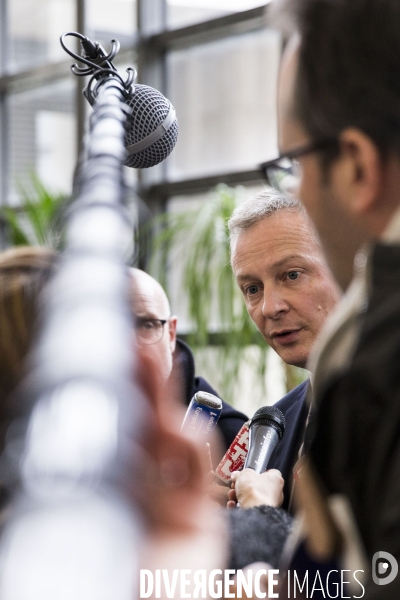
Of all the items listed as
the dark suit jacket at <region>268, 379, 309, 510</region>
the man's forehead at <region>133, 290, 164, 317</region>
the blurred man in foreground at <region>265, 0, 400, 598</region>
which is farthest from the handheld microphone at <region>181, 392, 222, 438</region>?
the blurred man in foreground at <region>265, 0, 400, 598</region>

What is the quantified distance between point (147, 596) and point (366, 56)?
483 millimetres

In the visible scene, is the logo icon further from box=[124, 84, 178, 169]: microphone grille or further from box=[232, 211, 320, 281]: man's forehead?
box=[232, 211, 320, 281]: man's forehead

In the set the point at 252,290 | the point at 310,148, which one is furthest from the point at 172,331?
the point at 310,148

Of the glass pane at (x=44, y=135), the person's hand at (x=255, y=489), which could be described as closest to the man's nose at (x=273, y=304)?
the person's hand at (x=255, y=489)

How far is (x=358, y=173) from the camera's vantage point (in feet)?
2.50

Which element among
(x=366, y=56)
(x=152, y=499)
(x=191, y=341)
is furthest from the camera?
(x=191, y=341)

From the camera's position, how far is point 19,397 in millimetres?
656

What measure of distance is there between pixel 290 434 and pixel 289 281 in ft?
1.31

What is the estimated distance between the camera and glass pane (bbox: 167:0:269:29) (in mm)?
5281

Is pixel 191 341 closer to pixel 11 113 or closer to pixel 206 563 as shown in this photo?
pixel 11 113

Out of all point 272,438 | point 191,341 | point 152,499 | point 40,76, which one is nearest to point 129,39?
point 40,76

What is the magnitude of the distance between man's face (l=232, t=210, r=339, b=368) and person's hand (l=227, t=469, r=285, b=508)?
2.08ft

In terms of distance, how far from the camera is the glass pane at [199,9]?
208 inches

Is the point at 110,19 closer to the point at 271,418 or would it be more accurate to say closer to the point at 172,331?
the point at 172,331
